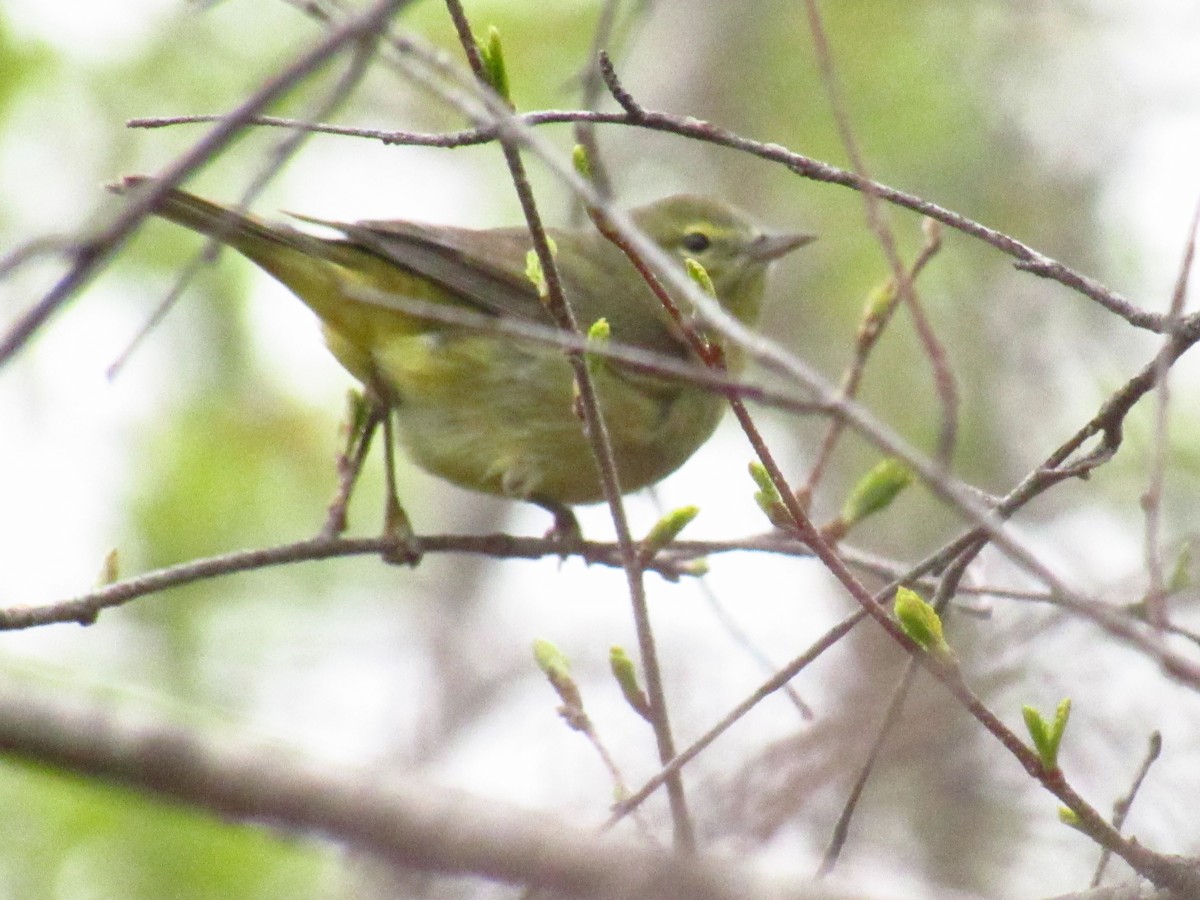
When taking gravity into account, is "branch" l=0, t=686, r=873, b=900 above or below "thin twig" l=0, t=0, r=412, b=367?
below

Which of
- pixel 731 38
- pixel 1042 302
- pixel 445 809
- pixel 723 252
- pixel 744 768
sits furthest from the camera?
pixel 731 38

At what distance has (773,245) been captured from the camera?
6.87 m

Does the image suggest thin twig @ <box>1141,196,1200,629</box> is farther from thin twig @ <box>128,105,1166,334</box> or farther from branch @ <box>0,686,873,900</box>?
branch @ <box>0,686,873,900</box>

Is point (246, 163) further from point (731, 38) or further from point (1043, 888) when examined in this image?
point (1043, 888)

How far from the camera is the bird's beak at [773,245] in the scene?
677 cm

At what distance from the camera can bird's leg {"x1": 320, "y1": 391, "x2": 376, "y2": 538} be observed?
4.33m

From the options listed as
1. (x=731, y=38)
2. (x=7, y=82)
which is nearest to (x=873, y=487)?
(x=7, y=82)

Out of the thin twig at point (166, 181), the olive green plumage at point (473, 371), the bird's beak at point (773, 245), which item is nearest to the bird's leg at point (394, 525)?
the olive green plumage at point (473, 371)

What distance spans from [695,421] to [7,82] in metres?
4.51

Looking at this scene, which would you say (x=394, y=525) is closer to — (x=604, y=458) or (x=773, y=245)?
(x=604, y=458)

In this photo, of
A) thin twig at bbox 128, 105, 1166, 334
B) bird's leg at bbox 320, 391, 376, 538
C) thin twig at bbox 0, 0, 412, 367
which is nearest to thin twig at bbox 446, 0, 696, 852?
thin twig at bbox 128, 105, 1166, 334

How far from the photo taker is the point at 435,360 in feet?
18.2

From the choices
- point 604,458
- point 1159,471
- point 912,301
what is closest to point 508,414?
point 604,458

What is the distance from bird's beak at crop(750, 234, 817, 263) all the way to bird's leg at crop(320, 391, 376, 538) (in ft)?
8.15
